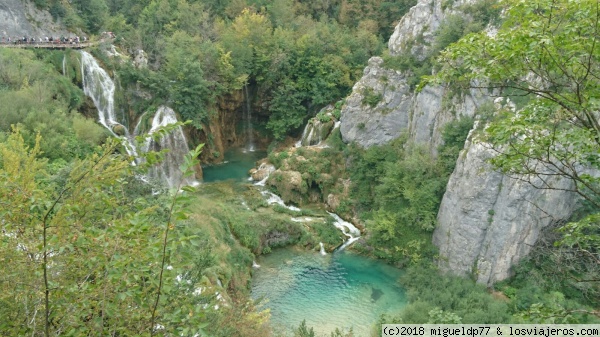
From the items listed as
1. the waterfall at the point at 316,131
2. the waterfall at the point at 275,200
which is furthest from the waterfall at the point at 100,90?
the waterfall at the point at 316,131

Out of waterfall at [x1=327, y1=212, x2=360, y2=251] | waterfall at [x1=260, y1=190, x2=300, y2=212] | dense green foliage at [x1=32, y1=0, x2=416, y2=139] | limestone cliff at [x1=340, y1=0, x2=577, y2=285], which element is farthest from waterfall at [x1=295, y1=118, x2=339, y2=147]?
waterfall at [x1=327, y1=212, x2=360, y2=251]

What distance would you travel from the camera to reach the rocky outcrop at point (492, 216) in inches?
654

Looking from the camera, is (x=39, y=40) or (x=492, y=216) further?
(x=39, y=40)

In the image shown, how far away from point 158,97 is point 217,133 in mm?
4986

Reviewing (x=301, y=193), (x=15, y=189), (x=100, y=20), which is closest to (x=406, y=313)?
(x=301, y=193)

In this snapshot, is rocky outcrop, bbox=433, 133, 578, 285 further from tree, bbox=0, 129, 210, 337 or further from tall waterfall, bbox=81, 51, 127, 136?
tall waterfall, bbox=81, 51, 127, 136

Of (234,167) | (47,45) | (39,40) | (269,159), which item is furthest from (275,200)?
(39,40)

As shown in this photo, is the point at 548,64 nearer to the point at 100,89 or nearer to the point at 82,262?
the point at 82,262

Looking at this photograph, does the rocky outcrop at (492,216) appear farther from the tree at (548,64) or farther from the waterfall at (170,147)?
the waterfall at (170,147)

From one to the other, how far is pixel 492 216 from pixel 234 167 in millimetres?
16552

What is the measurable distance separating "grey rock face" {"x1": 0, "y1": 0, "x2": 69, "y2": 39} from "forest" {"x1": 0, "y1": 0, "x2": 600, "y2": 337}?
0.80 m

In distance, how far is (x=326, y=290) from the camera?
16625mm

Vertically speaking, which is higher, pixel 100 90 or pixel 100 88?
pixel 100 88

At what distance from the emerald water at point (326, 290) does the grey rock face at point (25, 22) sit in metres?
21.6
